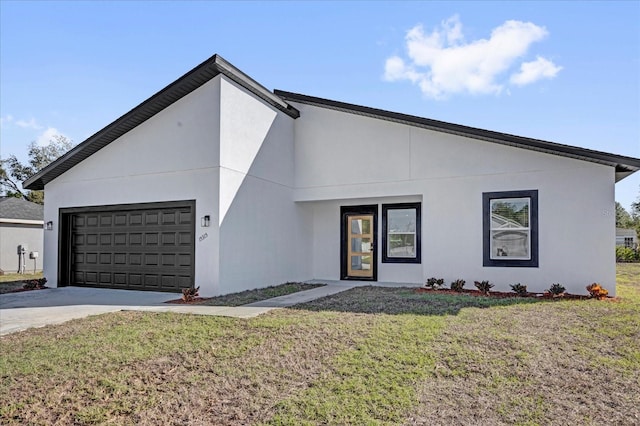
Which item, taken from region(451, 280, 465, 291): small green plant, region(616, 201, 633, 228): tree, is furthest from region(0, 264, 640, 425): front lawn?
region(616, 201, 633, 228): tree

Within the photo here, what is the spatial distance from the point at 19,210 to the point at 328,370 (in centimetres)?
1917

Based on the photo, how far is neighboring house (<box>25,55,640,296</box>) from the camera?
9.33 meters

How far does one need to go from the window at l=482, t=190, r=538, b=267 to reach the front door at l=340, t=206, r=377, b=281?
3363mm

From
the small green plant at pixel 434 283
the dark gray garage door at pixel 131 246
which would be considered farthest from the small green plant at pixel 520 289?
the dark gray garage door at pixel 131 246

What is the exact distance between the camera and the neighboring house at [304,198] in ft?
30.6

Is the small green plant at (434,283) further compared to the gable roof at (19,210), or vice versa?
the gable roof at (19,210)

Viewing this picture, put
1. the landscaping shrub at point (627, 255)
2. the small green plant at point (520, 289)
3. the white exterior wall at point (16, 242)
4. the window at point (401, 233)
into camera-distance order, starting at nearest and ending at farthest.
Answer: the small green plant at point (520, 289), the window at point (401, 233), the white exterior wall at point (16, 242), the landscaping shrub at point (627, 255)

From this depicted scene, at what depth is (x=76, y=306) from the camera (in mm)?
8219

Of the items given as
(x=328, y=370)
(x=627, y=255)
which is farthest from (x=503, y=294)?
(x=627, y=255)

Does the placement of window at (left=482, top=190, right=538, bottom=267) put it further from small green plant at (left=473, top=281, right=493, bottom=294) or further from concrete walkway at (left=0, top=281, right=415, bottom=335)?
concrete walkway at (left=0, top=281, right=415, bottom=335)

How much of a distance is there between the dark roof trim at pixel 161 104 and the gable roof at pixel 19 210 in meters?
6.45

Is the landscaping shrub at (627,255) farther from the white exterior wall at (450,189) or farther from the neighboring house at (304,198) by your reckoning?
the white exterior wall at (450,189)

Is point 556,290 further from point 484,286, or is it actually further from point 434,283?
point 434,283

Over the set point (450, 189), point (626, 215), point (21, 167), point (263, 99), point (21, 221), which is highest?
point (21, 167)
